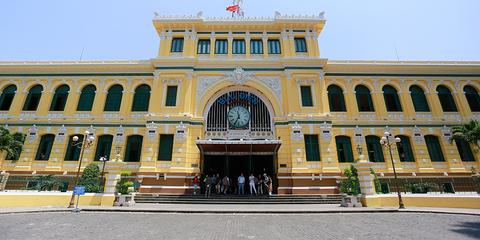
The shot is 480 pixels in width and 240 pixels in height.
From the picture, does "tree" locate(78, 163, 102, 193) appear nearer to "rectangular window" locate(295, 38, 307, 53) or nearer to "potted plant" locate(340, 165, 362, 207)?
"potted plant" locate(340, 165, 362, 207)

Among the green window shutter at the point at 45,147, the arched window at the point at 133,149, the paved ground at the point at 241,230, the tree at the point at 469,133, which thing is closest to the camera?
the paved ground at the point at 241,230

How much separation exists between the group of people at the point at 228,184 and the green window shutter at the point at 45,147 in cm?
1446

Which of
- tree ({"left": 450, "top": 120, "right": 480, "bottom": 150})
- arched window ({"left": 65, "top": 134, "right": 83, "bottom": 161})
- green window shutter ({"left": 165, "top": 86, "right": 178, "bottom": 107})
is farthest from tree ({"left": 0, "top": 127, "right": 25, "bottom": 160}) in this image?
tree ({"left": 450, "top": 120, "right": 480, "bottom": 150})

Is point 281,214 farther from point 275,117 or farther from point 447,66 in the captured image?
point 447,66

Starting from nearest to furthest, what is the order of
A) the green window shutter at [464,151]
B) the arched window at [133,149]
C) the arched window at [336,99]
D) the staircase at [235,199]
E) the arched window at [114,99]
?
1. the staircase at [235,199]
2. the green window shutter at [464,151]
3. the arched window at [133,149]
4. the arched window at [336,99]
5. the arched window at [114,99]

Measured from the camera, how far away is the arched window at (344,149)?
20734 mm

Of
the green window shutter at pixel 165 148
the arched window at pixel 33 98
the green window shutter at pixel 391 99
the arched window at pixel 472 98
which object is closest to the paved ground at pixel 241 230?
the green window shutter at pixel 165 148

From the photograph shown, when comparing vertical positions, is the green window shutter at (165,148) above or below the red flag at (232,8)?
below

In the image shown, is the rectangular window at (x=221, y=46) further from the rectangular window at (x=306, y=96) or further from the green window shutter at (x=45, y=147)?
the green window shutter at (x=45, y=147)

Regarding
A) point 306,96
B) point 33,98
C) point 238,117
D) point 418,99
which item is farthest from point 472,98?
point 33,98

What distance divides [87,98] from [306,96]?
22.2 m

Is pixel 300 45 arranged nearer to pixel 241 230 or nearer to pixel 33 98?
pixel 241 230

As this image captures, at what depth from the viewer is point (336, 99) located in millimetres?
22891

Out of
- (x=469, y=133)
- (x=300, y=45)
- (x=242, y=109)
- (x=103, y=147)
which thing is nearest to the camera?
(x=469, y=133)
